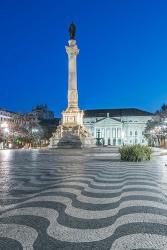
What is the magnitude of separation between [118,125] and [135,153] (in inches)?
5359

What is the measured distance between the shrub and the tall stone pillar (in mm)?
33204

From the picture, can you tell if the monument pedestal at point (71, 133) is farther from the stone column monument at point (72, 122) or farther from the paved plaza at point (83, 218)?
the paved plaza at point (83, 218)

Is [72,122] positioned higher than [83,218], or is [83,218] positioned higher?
[72,122]

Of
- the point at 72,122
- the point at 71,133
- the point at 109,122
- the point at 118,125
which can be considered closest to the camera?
the point at 71,133

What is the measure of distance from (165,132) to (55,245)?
76924mm

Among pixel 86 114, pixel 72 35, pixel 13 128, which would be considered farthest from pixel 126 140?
pixel 72 35

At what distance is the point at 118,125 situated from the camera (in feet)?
531

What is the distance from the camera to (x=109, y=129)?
6368 inches

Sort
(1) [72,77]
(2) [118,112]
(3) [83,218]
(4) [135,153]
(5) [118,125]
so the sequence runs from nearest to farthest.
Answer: (3) [83,218] → (4) [135,153] → (1) [72,77] → (5) [118,125] → (2) [118,112]

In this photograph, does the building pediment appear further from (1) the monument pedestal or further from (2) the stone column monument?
(1) the monument pedestal

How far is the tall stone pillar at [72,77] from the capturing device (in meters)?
59.8

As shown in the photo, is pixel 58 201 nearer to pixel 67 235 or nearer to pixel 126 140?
pixel 67 235

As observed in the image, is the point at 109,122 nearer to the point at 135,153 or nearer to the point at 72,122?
the point at 72,122

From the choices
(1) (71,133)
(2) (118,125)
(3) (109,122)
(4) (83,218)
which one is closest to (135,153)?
(4) (83,218)
